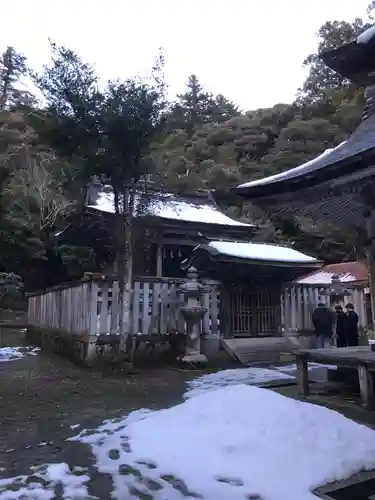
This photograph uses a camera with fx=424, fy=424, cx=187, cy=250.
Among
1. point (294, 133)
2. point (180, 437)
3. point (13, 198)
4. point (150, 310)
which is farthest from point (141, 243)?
point (294, 133)

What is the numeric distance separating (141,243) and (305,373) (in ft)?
20.6

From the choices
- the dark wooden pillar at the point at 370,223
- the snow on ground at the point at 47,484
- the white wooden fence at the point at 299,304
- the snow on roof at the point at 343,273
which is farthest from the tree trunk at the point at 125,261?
the snow on roof at the point at 343,273

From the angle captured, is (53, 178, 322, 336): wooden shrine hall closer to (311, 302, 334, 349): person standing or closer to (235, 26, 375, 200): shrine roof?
(311, 302, 334, 349): person standing

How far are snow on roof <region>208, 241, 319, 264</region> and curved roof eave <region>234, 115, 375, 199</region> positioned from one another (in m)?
5.17

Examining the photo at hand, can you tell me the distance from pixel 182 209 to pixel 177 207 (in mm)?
333

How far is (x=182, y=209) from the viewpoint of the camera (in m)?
18.4

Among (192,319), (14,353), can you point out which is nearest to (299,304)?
(192,319)

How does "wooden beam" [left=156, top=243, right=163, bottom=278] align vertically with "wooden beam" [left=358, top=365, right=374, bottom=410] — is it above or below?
above

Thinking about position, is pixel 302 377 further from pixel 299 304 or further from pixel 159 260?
pixel 159 260

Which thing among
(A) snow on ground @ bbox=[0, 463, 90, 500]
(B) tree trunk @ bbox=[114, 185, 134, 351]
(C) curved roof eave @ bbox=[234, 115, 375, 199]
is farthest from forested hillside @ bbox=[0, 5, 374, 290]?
(A) snow on ground @ bbox=[0, 463, 90, 500]

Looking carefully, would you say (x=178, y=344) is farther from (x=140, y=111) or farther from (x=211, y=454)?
(x=211, y=454)

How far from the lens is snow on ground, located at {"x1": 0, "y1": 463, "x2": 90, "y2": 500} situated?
313 cm

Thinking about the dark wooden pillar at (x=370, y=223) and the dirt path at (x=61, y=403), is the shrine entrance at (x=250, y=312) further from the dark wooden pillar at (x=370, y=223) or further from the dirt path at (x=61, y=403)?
the dark wooden pillar at (x=370, y=223)

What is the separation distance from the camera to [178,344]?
1035 centimetres
